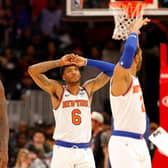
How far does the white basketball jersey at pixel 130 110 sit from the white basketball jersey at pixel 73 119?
2.83 feet

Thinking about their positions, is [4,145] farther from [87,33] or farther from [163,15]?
[87,33]

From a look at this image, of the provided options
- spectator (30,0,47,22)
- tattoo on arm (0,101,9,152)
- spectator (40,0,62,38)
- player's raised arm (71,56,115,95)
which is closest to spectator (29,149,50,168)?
player's raised arm (71,56,115,95)

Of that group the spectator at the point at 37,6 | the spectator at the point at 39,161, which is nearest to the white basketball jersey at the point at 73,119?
the spectator at the point at 39,161

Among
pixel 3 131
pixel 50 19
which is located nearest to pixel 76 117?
pixel 3 131

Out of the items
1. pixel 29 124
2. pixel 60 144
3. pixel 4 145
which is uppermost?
pixel 4 145

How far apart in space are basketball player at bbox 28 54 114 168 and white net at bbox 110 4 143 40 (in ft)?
1.75

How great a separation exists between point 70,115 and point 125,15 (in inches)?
68.6

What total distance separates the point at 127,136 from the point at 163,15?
326cm

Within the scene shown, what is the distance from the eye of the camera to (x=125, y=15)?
8906mm

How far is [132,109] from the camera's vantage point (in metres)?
7.35

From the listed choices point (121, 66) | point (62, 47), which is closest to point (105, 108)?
point (62, 47)

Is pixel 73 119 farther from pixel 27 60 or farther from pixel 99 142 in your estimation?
pixel 27 60

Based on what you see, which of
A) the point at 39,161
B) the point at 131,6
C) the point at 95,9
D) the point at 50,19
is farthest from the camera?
the point at 50,19

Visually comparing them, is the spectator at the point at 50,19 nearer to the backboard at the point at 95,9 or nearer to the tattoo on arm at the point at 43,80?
the backboard at the point at 95,9
